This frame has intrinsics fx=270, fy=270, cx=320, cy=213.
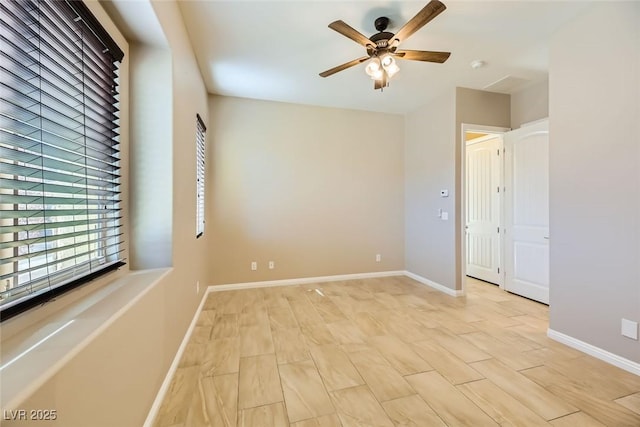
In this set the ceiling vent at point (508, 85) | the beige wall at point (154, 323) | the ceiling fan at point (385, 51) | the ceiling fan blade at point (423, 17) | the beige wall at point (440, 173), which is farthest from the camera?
the beige wall at point (440, 173)

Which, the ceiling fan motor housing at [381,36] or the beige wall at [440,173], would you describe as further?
the beige wall at [440,173]

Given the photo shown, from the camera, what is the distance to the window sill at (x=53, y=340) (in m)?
0.71

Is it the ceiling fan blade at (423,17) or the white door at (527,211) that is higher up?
the ceiling fan blade at (423,17)

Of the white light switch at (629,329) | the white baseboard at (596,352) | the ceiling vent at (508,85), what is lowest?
the white baseboard at (596,352)

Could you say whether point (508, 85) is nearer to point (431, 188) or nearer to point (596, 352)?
point (431, 188)

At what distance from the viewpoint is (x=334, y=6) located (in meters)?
2.15

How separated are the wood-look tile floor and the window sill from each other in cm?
82

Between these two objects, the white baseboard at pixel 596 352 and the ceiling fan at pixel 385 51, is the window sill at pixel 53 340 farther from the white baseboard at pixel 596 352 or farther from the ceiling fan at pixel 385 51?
the white baseboard at pixel 596 352

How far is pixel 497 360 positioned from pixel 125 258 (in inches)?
112

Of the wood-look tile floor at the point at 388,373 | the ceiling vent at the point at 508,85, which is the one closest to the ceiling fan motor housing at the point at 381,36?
the ceiling vent at the point at 508,85

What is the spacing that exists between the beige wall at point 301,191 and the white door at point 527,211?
160 cm

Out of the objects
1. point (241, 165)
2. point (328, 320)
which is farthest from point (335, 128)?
point (328, 320)

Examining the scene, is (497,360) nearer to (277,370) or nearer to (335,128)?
(277,370)

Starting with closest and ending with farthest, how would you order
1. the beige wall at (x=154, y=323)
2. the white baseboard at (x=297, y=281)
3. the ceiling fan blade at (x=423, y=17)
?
1. the beige wall at (x=154, y=323)
2. the ceiling fan blade at (x=423, y=17)
3. the white baseboard at (x=297, y=281)
